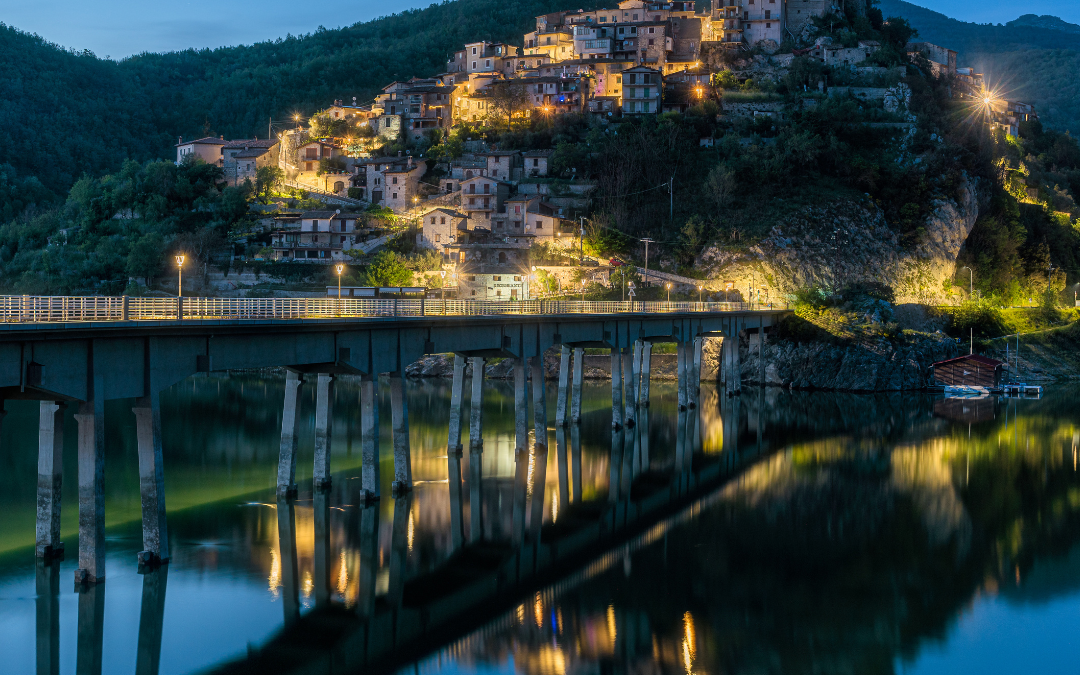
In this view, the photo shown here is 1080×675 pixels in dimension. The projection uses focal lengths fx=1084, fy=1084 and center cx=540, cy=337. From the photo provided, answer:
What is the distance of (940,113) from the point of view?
12950cm

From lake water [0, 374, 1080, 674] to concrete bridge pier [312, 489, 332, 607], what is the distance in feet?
0.33

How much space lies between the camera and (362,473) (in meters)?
40.7

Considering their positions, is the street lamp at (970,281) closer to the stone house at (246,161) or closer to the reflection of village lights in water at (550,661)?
the stone house at (246,161)

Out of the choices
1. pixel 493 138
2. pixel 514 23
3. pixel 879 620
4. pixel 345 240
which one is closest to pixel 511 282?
pixel 345 240

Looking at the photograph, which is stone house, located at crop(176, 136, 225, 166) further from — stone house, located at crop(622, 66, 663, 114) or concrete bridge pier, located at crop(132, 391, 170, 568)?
concrete bridge pier, located at crop(132, 391, 170, 568)

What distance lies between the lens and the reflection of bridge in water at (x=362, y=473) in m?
26.4

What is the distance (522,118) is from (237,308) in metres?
94.8

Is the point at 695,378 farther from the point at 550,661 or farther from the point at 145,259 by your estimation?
the point at 145,259

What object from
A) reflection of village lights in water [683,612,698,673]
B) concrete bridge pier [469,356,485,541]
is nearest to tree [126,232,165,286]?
concrete bridge pier [469,356,485,541]

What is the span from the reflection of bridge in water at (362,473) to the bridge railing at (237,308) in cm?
134

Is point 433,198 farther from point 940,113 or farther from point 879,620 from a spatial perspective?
point 879,620

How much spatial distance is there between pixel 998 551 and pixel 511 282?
2620 inches

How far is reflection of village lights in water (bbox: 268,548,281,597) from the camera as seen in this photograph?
2995cm

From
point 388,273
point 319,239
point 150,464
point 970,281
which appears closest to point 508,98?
point 319,239
